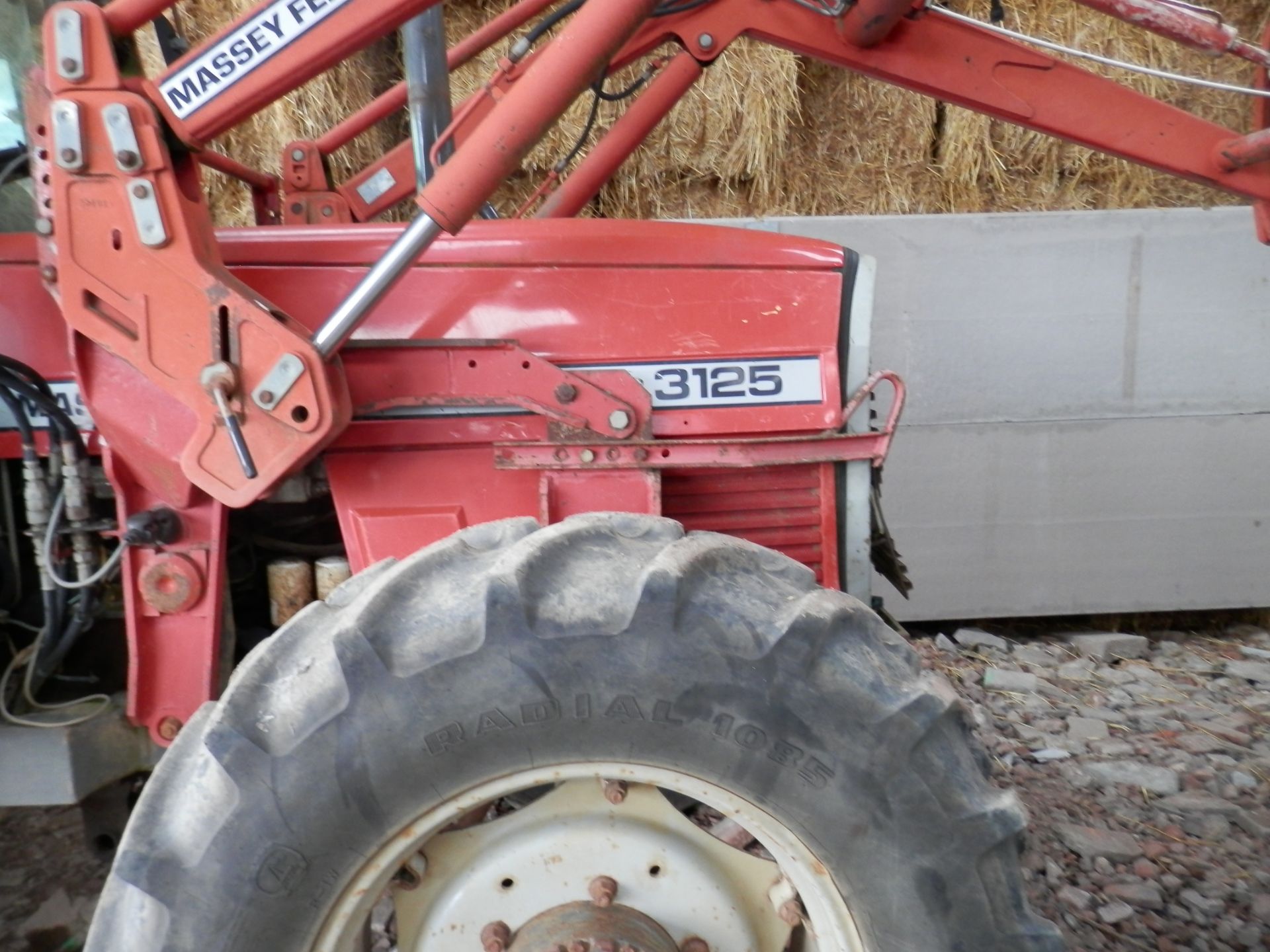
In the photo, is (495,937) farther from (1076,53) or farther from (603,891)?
(1076,53)

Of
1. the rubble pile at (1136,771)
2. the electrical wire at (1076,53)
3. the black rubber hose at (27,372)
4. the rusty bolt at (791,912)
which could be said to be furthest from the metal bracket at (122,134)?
the rubble pile at (1136,771)

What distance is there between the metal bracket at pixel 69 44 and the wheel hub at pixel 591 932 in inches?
58.2

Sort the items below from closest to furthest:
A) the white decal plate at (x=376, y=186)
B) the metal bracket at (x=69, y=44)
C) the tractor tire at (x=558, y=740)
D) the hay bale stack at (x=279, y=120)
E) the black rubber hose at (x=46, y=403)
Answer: the tractor tire at (x=558, y=740) < the metal bracket at (x=69, y=44) < the black rubber hose at (x=46, y=403) < the white decal plate at (x=376, y=186) < the hay bale stack at (x=279, y=120)

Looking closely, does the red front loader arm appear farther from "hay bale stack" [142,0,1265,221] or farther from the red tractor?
"hay bale stack" [142,0,1265,221]

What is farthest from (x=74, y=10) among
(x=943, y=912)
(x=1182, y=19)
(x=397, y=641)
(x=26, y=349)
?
(x=1182, y=19)

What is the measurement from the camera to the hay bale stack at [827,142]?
432 cm

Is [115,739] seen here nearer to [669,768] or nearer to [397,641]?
[397,641]

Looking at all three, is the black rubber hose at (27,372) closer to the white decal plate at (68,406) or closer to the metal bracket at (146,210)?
the white decal plate at (68,406)

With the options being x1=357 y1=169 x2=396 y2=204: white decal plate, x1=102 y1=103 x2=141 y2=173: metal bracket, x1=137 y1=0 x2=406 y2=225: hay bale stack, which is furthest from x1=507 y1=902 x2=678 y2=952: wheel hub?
x1=137 y1=0 x2=406 y2=225: hay bale stack

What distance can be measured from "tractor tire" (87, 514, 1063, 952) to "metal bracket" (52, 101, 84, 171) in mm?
834

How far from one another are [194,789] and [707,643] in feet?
2.31

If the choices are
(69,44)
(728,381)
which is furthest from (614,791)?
(69,44)

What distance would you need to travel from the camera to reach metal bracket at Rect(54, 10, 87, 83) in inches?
56.3

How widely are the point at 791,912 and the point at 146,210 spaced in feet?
4.89
